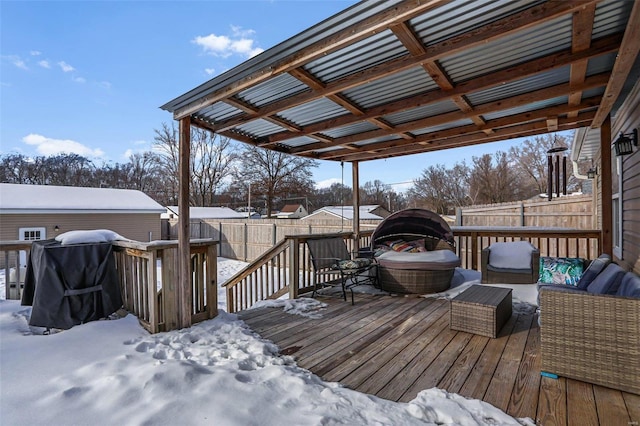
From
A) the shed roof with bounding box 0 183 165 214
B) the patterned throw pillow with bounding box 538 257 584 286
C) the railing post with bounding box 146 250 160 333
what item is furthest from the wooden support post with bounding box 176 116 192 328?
the shed roof with bounding box 0 183 165 214

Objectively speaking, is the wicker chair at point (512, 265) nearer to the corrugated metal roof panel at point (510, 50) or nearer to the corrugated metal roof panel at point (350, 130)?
the corrugated metal roof panel at point (350, 130)

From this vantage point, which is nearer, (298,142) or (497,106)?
(497,106)

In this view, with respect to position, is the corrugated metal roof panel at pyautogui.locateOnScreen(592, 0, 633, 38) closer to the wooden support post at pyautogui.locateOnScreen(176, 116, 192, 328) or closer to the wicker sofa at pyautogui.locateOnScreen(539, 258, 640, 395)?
the wicker sofa at pyautogui.locateOnScreen(539, 258, 640, 395)

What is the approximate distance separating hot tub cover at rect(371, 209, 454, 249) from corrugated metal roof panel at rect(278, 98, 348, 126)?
2.29m

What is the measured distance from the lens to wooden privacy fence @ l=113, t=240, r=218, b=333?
325cm

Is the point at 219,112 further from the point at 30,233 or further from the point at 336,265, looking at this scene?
the point at 30,233

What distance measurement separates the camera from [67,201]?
13477mm

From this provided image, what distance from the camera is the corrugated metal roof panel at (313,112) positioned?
3848 millimetres

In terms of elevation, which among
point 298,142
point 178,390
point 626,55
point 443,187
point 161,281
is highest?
point 443,187

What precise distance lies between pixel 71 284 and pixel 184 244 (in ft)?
3.67

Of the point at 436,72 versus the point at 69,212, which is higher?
the point at 436,72

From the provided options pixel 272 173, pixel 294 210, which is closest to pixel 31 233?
pixel 272 173

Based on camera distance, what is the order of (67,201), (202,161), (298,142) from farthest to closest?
A: 1. (202,161)
2. (67,201)
3. (298,142)

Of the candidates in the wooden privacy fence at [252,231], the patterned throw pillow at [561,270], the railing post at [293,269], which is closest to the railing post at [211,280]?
the railing post at [293,269]
